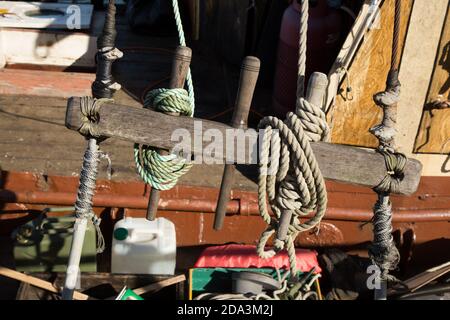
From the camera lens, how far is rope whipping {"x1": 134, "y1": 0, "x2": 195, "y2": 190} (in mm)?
2580

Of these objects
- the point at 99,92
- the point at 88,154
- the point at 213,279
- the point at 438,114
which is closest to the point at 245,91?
the point at 99,92

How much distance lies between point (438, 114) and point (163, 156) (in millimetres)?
3534

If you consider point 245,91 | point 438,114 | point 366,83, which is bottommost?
point 245,91

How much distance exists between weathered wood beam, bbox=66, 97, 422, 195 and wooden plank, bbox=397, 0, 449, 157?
278 cm

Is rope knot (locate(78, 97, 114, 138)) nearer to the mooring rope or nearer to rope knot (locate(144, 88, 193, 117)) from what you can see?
the mooring rope

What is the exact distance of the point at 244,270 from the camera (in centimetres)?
476

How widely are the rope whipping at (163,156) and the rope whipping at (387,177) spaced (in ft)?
3.14

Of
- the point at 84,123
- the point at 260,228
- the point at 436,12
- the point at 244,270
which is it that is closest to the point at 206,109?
the point at 260,228

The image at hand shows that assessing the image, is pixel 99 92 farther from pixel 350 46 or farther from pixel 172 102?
pixel 350 46

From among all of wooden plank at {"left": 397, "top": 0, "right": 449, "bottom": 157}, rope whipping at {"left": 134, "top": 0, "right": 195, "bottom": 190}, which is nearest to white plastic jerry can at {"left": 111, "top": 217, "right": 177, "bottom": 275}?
rope whipping at {"left": 134, "top": 0, "right": 195, "bottom": 190}

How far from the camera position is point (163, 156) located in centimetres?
271

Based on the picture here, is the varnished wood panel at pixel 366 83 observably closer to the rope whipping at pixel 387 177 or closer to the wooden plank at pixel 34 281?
the rope whipping at pixel 387 177

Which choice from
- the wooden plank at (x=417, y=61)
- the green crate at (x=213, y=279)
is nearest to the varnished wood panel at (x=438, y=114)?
the wooden plank at (x=417, y=61)

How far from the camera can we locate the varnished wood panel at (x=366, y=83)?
4.93 m
